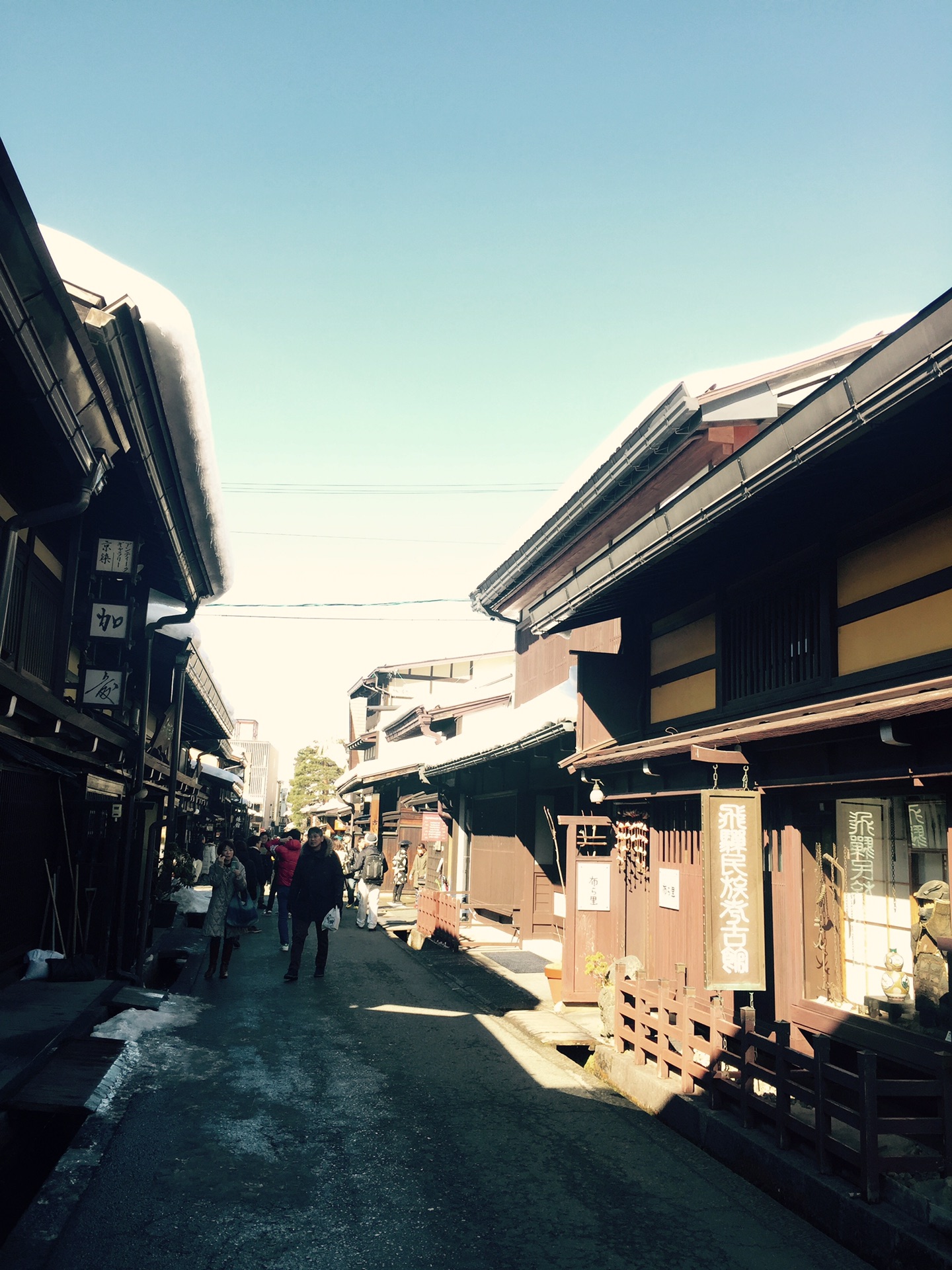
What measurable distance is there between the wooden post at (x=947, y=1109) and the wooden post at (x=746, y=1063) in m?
1.51

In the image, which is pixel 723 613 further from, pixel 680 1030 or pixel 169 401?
pixel 169 401

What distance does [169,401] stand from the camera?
7.55m

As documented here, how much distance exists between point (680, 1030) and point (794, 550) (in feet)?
13.7

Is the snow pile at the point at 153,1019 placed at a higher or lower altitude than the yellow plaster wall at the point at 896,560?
lower

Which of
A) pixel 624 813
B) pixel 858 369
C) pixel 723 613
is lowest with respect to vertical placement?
pixel 624 813

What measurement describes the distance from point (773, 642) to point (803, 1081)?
3.82 metres

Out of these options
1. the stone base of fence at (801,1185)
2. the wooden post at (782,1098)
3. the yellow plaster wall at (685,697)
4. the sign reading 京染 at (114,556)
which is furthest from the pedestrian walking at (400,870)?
the wooden post at (782,1098)

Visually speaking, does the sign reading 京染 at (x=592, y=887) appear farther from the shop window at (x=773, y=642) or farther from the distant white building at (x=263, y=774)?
the distant white building at (x=263, y=774)

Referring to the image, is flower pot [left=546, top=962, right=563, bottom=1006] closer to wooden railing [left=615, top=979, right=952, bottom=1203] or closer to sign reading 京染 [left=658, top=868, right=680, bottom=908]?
sign reading 京染 [left=658, top=868, right=680, bottom=908]

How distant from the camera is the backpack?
21.4m

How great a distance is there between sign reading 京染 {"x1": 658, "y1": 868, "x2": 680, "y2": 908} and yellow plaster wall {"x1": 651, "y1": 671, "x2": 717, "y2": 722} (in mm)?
1710

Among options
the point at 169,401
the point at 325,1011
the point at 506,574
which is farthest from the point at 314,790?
the point at 169,401

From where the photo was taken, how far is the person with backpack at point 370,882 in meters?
21.1

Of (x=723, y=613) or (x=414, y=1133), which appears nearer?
(x=414, y=1133)
